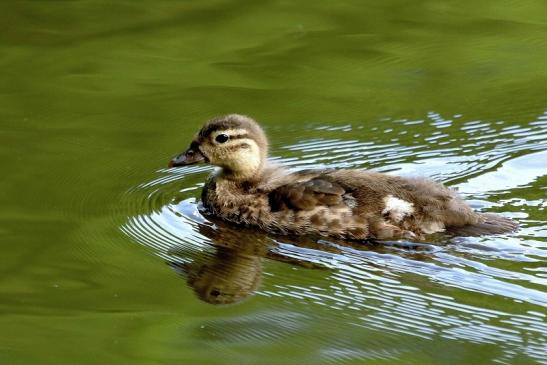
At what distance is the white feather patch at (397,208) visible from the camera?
281 inches

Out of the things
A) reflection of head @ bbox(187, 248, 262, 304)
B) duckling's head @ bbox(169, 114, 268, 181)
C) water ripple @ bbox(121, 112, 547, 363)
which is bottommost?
reflection of head @ bbox(187, 248, 262, 304)

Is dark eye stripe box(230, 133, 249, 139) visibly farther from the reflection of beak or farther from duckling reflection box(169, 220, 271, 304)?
duckling reflection box(169, 220, 271, 304)

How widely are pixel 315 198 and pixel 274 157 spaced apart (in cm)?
126

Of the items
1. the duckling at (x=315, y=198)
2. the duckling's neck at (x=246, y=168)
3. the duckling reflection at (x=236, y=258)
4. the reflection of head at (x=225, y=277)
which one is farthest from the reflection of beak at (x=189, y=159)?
the reflection of head at (x=225, y=277)

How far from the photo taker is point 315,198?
24.1 feet

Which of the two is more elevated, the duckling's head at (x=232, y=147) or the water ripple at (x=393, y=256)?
the duckling's head at (x=232, y=147)

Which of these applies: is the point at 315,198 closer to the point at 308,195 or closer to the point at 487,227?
the point at 308,195

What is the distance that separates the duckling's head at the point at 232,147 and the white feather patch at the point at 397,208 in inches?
40.0

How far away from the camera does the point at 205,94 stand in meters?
9.57

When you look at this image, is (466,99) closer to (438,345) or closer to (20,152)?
(20,152)

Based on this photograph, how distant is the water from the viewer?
231 inches

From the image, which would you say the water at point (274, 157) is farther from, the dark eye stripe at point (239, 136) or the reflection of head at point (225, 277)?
the dark eye stripe at point (239, 136)

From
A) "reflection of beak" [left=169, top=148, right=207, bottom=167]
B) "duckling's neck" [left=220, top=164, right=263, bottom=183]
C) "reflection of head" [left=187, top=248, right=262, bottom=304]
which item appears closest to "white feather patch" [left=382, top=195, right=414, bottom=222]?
"reflection of head" [left=187, top=248, right=262, bottom=304]

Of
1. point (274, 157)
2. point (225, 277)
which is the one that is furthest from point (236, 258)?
point (274, 157)
